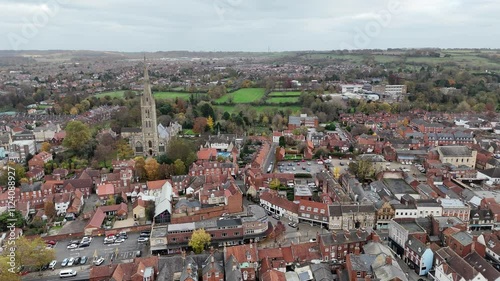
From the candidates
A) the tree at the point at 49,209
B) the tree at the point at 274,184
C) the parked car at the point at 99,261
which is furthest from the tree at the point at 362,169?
the tree at the point at 49,209

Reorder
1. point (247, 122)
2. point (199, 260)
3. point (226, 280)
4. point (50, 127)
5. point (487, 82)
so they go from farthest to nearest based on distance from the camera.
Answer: point (487, 82), point (247, 122), point (50, 127), point (199, 260), point (226, 280)

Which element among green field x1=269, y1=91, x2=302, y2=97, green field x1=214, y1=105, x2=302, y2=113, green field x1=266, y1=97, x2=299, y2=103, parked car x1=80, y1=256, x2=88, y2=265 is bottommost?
parked car x1=80, y1=256, x2=88, y2=265

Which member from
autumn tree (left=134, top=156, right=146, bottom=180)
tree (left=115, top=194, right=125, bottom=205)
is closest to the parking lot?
tree (left=115, top=194, right=125, bottom=205)

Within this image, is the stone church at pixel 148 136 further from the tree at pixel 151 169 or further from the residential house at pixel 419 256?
the residential house at pixel 419 256

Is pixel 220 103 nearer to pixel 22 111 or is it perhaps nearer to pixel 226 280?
pixel 22 111

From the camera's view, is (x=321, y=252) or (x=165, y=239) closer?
(x=321, y=252)

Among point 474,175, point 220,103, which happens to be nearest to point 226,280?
point 474,175

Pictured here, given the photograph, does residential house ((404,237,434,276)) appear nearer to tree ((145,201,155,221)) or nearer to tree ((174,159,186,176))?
tree ((145,201,155,221))
